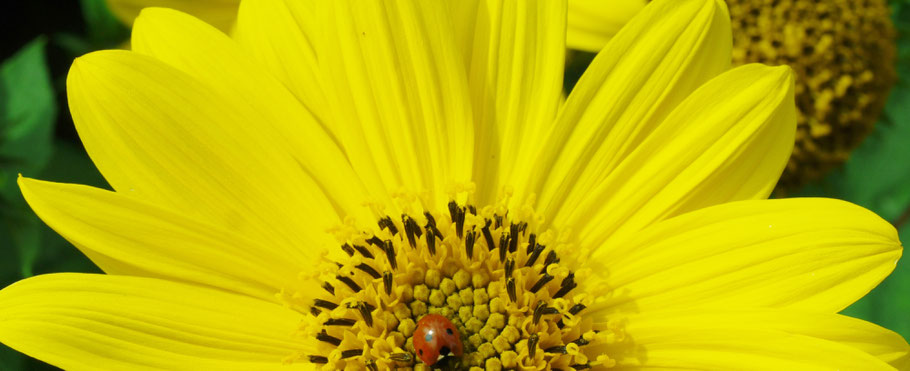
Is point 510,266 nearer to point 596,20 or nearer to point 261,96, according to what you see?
point 261,96

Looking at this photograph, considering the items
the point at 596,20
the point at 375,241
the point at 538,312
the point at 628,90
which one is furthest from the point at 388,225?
the point at 596,20

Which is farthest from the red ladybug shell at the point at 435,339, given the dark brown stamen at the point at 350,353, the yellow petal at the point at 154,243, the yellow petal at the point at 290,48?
the yellow petal at the point at 290,48

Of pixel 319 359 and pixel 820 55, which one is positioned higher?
pixel 820 55

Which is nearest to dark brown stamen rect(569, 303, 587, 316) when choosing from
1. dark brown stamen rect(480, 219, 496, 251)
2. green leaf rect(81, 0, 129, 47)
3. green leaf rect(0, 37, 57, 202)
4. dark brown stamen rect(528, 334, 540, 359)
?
dark brown stamen rect(528, 334, 540, 359)

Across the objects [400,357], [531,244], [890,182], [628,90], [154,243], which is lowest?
[400,357]

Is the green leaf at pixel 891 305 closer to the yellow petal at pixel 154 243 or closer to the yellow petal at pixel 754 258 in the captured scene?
the yellow petal at pixel 754 258

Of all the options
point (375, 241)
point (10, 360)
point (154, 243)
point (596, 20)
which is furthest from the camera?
point (596, 20)

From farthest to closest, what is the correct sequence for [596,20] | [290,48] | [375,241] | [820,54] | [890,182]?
[890,182]
[820,54]
[596,20]
[290,48]
[375,241]

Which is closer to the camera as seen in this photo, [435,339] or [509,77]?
[435,339]
